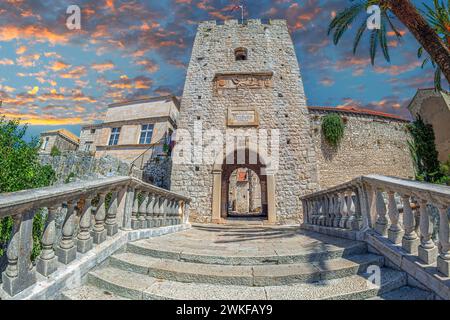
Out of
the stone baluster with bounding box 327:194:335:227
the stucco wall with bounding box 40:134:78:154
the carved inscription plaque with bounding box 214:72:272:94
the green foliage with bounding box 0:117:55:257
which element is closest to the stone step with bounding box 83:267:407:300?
the stone baluster with bounding box 327:194:335:227

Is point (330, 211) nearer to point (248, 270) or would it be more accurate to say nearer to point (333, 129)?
point (248, 270)

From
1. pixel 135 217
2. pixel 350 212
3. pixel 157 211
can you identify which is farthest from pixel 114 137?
pixel 350 212

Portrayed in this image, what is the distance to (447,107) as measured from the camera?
Answer: 14.8 m

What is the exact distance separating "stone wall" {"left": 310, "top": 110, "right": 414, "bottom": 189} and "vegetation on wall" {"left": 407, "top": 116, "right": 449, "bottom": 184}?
117 cm

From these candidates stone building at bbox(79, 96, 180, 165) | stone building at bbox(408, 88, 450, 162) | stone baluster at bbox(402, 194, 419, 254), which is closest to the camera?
stone baluster at bbox(402, 194, 419, 254)

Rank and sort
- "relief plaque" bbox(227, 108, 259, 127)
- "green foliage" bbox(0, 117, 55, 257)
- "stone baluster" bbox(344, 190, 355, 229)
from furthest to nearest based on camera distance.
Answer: "relief plaque" bbox(227, 108, 259, 127)
"green foliage" bbox(0, 117, 55, 257)
"stone baluster" bbox(344, 190, 355, 229)

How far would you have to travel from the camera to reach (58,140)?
1024 inches

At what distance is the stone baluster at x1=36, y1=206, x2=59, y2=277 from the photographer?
81.0 inches

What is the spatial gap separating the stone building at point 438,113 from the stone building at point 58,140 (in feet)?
112

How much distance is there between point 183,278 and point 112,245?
1.17 m

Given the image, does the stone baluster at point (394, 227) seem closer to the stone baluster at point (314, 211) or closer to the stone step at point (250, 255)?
the stone step at point (250, 255)

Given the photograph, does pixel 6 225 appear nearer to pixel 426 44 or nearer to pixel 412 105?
pixel 426 44

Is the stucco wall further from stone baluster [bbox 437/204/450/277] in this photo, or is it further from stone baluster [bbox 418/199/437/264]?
stone baluster [bbox 437/204/450/277]
